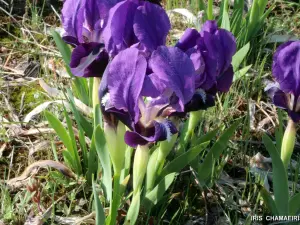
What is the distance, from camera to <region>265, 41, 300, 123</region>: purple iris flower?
5.15 ft

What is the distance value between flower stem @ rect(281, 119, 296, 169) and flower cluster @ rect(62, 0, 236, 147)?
1.05 ft

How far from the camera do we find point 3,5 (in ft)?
10.0

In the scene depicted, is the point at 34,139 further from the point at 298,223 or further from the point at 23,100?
the point at 298,223

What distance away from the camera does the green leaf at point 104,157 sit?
153cm

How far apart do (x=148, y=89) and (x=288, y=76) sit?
552mm

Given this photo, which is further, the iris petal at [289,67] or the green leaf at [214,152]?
the green leaf at [214,152]

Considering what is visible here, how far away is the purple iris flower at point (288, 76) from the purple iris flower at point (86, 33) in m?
0.58

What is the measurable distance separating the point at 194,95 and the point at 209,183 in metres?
0.59

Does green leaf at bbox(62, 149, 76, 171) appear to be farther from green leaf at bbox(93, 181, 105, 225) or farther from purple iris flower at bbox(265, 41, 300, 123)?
purple iris flower at bbox(265, 41, 300, 123)

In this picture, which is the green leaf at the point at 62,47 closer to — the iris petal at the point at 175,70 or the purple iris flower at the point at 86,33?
the purple iris flower at the point at 86,33

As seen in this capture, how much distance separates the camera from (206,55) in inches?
56.1

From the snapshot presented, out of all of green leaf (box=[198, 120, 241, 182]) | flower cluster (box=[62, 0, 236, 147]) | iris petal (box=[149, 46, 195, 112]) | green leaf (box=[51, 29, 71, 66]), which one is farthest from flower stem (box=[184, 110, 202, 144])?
green leaf (box=[51, 29, 71, 66])

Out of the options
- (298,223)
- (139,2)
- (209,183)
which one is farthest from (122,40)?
(298,223)

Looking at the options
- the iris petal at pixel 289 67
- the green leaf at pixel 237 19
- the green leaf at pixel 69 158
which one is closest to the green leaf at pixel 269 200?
the iris petal at pixel 289 67
